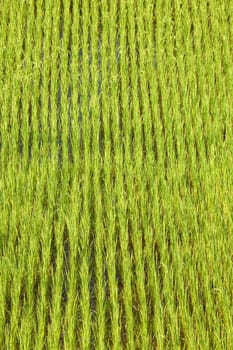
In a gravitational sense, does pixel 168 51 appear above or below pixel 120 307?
above

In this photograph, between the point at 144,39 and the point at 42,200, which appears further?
the point at 144,39

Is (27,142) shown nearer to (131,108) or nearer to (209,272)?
(131,108)

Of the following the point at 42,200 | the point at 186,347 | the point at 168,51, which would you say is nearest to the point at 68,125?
the point at 42,200

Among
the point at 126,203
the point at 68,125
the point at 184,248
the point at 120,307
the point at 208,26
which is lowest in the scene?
the point at 120,307

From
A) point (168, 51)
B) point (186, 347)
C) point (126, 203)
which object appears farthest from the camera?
point (168, 51)

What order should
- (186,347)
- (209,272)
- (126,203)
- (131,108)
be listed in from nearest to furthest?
(186,347), (209,272), (126,203), (131,108)

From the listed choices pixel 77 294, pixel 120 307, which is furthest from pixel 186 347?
pixel 77 294
